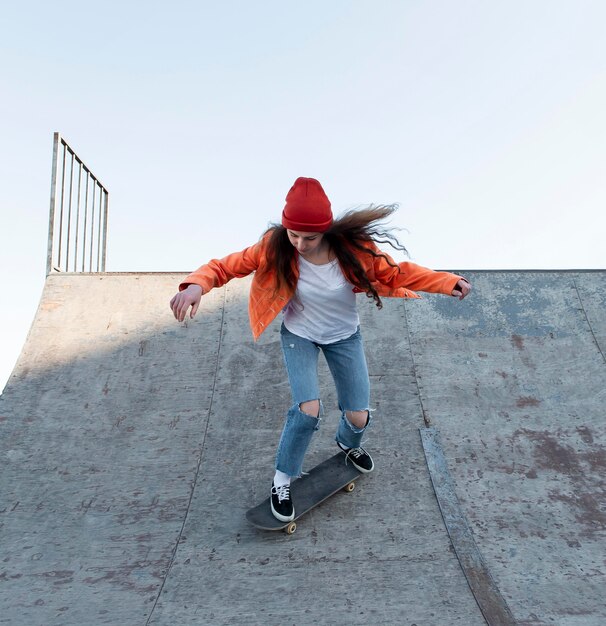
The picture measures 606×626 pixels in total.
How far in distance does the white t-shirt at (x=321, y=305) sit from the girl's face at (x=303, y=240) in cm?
16

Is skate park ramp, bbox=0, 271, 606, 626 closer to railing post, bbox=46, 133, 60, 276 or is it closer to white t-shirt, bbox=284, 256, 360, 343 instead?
railing post, bbox=46, 133, 60, 276

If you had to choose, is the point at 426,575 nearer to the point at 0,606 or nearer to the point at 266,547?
the point at 266,547

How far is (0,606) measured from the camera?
2783mm

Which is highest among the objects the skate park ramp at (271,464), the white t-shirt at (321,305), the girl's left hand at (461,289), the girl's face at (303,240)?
the girl's face at (303,240)

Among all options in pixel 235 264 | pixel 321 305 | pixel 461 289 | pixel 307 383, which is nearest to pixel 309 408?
pixel 307 383

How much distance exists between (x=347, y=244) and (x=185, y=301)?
0.94m

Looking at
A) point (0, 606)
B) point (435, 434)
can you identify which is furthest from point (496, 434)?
point (0, 606)

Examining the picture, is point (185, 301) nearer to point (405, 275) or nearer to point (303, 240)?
point (303, 240)

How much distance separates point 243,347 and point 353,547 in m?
2.25

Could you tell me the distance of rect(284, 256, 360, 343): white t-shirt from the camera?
3.12 m

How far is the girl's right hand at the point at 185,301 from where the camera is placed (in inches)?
106

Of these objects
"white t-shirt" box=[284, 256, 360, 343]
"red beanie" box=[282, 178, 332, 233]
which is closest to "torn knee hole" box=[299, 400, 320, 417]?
"white t-shirt" box=[284, 256, 360, 343]

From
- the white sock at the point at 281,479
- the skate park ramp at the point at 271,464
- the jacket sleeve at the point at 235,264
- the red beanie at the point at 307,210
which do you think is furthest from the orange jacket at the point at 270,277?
the skate park ramp at the point at 271,464

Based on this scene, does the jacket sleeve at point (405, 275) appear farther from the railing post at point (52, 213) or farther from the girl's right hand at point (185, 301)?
the railing post at point (52, 213)
